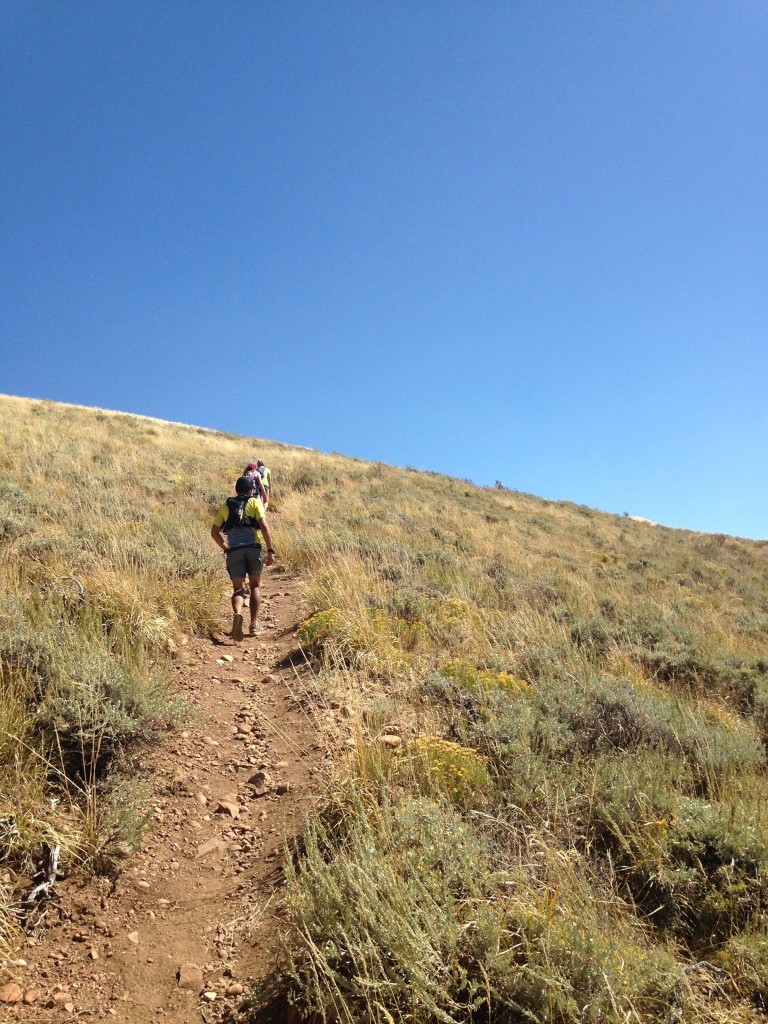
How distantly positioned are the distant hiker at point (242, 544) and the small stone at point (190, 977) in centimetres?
443

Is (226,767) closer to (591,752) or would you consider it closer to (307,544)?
(591,752)

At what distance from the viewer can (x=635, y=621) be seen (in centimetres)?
819

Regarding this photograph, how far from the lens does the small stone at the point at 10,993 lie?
226 cm

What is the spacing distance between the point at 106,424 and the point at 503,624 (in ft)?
76.6

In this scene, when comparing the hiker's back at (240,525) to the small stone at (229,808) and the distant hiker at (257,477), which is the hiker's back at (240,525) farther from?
the small stone at (229,808)

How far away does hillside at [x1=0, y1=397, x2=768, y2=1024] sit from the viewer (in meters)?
2.18

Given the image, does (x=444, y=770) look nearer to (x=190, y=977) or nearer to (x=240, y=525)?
(x=190, y=977)

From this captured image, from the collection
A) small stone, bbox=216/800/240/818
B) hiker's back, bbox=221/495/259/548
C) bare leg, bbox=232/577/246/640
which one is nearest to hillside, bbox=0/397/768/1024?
bare leg, bbox=232/577/246/640

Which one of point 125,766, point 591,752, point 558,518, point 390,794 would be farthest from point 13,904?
point 558,518

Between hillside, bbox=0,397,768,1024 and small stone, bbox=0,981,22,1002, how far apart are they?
0.61ft

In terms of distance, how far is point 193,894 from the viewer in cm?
299

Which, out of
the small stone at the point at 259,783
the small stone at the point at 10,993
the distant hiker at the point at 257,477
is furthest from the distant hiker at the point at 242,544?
the small stone at the point at 10,993

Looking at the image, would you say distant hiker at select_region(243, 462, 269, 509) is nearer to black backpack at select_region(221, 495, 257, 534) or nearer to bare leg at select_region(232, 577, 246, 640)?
black backpack at select_region(221, 495, 257, 534)

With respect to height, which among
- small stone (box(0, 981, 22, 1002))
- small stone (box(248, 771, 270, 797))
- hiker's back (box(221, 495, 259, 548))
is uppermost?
hiker's back (box(221, 495, 259, 548))
